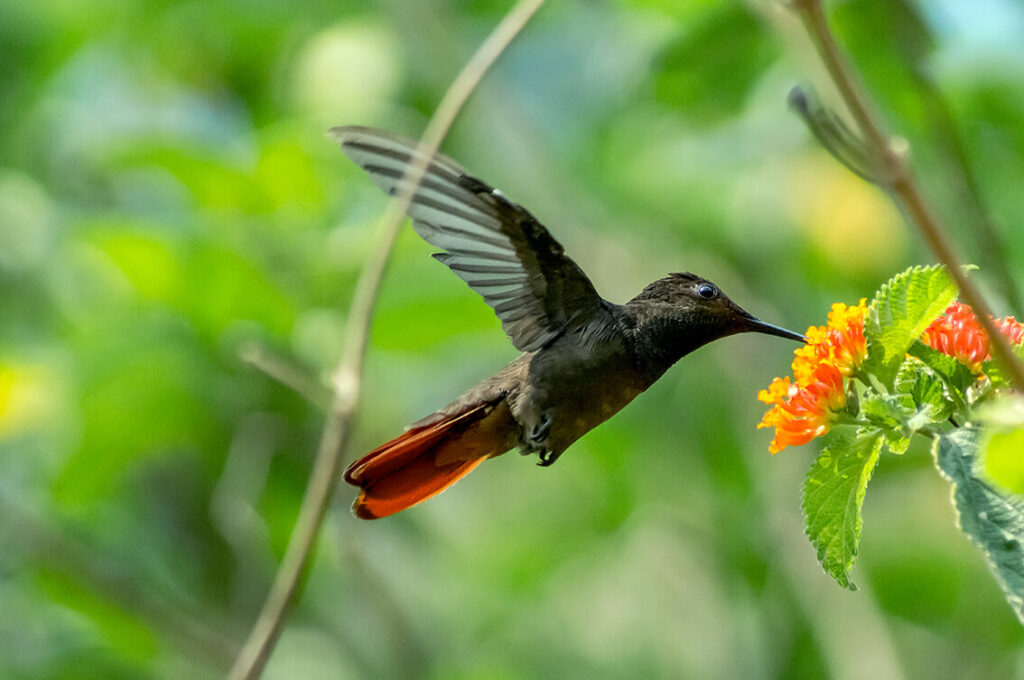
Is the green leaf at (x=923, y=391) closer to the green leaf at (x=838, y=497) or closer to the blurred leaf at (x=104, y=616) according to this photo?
the green leaf at (x=838, y=497)

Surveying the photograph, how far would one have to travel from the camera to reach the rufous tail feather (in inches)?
73.0

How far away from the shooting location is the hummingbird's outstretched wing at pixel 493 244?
1.78 metres

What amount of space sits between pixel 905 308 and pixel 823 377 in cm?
13

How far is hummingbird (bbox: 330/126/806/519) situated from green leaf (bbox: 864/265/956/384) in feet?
1.42

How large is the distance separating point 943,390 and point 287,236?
202 centimetres

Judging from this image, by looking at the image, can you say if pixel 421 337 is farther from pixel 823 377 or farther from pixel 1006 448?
pixel 1006 448

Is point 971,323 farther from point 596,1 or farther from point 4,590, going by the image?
point 4,590

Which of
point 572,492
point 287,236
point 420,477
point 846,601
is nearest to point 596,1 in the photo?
point 287,236

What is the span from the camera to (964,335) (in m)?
1.37

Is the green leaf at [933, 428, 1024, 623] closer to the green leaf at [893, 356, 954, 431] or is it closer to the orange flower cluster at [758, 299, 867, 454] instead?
the green leaf at [893, 356, 954, 431]

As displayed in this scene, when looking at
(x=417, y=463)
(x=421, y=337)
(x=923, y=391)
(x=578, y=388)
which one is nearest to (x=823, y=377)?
(x=923, y=391)

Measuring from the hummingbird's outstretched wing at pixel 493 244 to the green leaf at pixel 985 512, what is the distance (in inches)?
34.6

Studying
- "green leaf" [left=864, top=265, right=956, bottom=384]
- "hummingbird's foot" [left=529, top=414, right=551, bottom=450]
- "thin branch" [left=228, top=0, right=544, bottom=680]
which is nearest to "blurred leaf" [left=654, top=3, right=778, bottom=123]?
"thin branch" [left=228, top=0, right=544, bottom=680]

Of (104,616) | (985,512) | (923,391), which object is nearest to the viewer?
(985,512)
